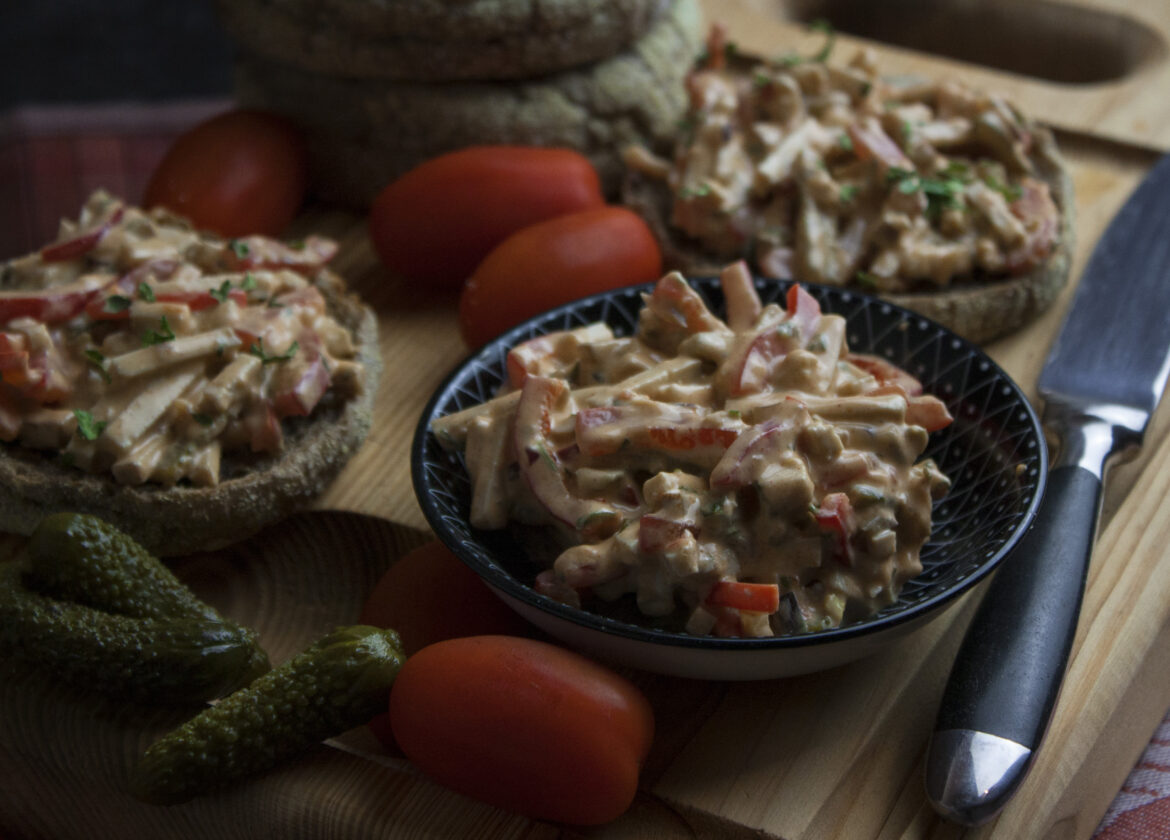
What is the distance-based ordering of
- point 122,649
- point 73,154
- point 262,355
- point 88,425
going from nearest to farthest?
point 122,649
point 88,425
point 262,355
point 73,154

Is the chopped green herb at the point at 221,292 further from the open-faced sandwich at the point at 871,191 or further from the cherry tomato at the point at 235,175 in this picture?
the open-faced sandwich at the point at 871,191

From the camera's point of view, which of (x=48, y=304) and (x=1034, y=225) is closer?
(x=48, y=304)

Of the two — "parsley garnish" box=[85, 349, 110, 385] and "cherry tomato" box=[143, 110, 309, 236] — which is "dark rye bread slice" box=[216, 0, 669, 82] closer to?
"cherry tomato" box=[143, 110, 309, 236]

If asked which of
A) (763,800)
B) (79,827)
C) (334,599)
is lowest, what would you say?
(79,827)

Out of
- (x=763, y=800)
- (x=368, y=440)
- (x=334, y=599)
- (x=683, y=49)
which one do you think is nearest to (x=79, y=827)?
(x=334, y=599)

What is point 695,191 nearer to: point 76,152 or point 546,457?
point 546,457

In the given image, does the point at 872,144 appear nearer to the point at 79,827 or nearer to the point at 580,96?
the point at 580,96

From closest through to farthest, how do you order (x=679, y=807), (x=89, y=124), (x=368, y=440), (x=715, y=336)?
(x=679, y=807)
(x=715, y=336)
(x=368, y=440)
(x=89, y=124)

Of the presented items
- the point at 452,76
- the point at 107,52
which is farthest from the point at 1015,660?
the point at 107,52
